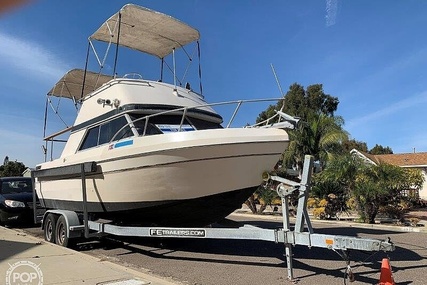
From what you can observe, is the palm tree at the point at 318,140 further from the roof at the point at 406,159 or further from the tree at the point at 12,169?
the tree at the point at 12,169

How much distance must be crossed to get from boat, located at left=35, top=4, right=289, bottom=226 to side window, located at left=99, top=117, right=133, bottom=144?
0.02 metres

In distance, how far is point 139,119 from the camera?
23.6 feet

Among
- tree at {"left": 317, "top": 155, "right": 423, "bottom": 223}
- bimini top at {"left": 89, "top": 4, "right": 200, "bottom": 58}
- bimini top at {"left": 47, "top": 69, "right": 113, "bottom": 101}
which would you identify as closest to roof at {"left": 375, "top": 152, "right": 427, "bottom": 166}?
tree at {"left": 317, "top": 155, "right": 423, "bottom": 223}

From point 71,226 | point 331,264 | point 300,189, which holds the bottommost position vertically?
point 331,264

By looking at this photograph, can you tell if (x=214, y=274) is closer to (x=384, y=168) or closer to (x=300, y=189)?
(x=300, y=189)

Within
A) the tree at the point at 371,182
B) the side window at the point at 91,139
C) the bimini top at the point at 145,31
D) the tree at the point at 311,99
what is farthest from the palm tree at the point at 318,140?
the tree at the point at 311,99

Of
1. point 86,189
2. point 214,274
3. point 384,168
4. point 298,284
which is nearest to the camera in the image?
point 298,284

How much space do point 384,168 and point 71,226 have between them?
1084cm

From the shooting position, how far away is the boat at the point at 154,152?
6.34 meters

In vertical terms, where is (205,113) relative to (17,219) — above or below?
above

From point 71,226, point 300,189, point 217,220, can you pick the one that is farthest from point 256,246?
point 71,226

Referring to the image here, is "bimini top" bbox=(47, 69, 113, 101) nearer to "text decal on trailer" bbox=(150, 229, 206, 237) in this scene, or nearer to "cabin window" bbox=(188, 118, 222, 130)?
"cabin window" bbox=(188, 118, 222, 130)

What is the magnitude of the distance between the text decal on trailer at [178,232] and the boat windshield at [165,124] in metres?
1.74

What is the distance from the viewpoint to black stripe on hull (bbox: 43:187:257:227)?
22.0ft
